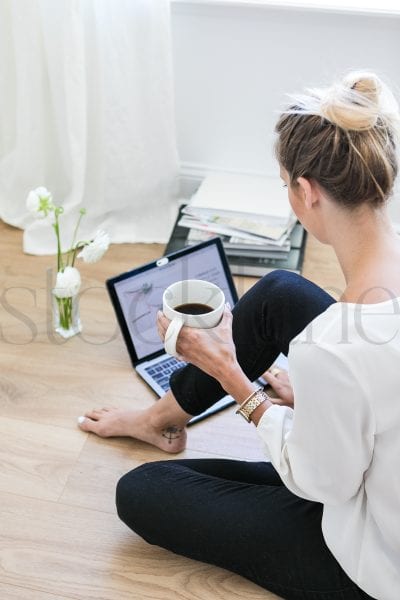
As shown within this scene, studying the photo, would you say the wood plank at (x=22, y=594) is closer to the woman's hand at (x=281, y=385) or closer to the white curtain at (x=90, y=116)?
the woman's hand at (x=281, y=385)

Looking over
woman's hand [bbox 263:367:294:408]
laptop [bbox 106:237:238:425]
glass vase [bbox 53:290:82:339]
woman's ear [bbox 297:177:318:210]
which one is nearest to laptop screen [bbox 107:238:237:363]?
laptop [bbox 106:237:238:425]

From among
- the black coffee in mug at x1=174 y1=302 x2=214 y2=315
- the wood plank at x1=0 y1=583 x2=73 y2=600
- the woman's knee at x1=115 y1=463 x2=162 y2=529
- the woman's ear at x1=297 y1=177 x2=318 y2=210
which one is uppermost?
the woman's ear at x1=297 y1=177 x2=318 y2=210

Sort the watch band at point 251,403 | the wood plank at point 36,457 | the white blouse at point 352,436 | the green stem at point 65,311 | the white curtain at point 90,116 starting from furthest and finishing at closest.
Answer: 1. the white curtain at point 90,116
2. the green stem at point 65,311
3. the wood plank at point 36,457
4. the watch band at point 251,403
5. the white blouse at point 352,436

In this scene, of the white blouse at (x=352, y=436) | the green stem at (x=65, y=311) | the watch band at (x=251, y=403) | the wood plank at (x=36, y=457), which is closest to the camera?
the white blouse at (x=352, y=436)

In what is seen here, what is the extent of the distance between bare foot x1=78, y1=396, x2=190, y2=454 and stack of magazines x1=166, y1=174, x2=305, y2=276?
2.19 ft

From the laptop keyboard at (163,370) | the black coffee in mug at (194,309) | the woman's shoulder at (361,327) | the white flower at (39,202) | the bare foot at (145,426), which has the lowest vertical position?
the laptop keyboard at (163,370)

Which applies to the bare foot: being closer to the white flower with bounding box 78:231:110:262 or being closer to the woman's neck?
the white flower with bounding box 78:231:110:262

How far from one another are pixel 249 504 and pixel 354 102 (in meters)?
0.70

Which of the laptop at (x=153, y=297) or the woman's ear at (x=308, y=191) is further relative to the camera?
the laptop at (x=153, y=297)

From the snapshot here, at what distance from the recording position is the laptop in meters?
1.90

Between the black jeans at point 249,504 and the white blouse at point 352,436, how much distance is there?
0.09 m

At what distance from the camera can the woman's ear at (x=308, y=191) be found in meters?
1.18

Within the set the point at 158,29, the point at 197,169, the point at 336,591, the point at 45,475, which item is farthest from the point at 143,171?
the point at 336,591

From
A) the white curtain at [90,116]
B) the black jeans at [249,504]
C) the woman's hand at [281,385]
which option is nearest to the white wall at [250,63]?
the white curtain at [90,116]
